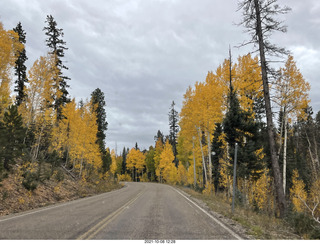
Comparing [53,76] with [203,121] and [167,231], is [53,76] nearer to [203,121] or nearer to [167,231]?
[203,121]

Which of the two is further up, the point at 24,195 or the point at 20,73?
the point at 20,73

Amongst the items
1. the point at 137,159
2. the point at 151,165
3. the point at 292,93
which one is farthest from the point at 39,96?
the point at 151,165

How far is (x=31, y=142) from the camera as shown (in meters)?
21.6

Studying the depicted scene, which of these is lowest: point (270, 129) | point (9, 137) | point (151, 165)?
point (151, 165)

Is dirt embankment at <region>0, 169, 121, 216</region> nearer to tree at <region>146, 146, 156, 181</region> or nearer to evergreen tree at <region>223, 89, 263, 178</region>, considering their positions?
evergreen tree at <region>223, 89, 263, 178</region>

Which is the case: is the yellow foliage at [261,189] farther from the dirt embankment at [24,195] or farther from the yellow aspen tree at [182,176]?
the yellow aspen tree at [182,176]

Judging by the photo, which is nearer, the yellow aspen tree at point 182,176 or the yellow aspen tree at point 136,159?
the yellow aspen tree at point 182,176

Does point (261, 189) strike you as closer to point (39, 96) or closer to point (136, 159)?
point (39, 96)

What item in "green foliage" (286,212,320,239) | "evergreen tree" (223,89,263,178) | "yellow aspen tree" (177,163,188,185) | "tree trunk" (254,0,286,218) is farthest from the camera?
"yellow aspen tree" (177,163,188,185)

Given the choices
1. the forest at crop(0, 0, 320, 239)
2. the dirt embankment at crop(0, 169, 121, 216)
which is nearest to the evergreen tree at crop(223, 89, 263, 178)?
the forest at crop(0, 0, 320, 239)

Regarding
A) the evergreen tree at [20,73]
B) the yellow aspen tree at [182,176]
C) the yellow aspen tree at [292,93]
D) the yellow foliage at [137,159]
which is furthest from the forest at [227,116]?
the yellow foliage at [137,159]

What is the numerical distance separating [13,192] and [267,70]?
50.5ft

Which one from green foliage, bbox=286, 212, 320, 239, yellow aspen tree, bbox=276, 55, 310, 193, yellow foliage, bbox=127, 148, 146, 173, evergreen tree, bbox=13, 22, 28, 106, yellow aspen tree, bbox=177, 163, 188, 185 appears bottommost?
yellow aspen tree, bbox=177, 163, 188, 185
